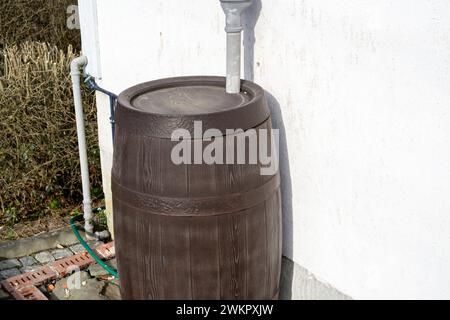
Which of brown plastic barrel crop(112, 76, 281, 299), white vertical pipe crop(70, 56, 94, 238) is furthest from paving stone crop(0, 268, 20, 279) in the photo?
brown plastic barrel crop(112, 76, 281, 299)

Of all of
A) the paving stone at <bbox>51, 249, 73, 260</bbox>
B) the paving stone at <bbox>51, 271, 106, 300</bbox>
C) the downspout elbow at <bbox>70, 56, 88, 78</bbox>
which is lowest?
the paving stone at <bbox>51, 249, 73, 260</bbox>

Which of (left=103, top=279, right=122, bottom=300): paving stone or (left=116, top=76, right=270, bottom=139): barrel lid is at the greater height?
(left=116, top=76, right=270, bottom=139): barrel lid

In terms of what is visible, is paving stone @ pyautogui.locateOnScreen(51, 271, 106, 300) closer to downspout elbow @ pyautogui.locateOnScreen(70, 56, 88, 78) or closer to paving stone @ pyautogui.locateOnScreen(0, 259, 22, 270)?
paving stone @ pyautogui.locateOnScreen(0, 259, 22, 270)

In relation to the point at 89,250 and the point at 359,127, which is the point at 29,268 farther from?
the point at 359,127

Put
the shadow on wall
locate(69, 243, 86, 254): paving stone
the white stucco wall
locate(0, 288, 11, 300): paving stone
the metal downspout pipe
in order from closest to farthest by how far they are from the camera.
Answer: the white stucco wall < the metal downspout pipe < the shadow on wall < locate(0, 288, 11, 300): paving stone < locate(69, 243, 86, 254): paving stone

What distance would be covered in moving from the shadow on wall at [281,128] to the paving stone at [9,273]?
76.8 inches

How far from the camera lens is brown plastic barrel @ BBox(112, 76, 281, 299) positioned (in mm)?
2477

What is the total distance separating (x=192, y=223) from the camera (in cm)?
252

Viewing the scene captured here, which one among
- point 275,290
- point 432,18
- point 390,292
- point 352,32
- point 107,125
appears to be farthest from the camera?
point 107,125

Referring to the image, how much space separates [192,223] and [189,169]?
23 cm

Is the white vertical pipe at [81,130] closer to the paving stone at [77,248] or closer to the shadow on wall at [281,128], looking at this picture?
the paving stone at [77,248]

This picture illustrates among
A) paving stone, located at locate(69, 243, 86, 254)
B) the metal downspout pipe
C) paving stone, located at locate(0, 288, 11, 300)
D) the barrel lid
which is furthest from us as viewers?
paving stone, located at locate(69, 243, 86, 254)
